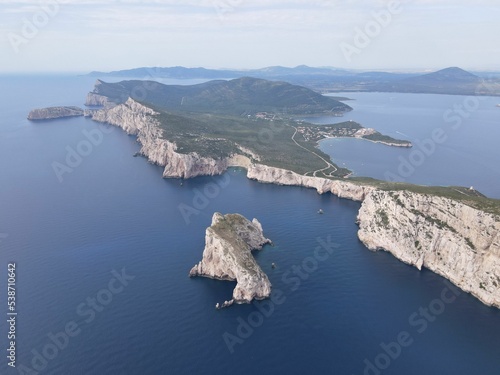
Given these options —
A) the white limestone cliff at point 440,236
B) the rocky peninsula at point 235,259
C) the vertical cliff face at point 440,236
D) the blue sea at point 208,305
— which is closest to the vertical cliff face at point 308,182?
the blue sea at point 208,305

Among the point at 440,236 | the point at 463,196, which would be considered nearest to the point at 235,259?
the point at 440,236

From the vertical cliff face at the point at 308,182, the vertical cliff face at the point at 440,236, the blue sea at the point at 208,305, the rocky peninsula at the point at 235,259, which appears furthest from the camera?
the vertical cliff face at the point at 308,182

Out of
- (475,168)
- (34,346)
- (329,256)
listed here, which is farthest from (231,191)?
(475,168)

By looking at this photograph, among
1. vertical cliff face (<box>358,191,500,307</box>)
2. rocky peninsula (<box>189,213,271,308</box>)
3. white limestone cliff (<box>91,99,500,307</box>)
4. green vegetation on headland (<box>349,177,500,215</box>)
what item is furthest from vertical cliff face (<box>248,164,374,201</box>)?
rocky peninsula (<box>189,213,271,308</box>)

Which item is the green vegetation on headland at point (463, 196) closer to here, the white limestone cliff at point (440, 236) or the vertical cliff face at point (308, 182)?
the white limestone cliff at point (440, 236)

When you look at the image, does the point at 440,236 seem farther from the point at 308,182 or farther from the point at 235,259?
the point at 308,182
